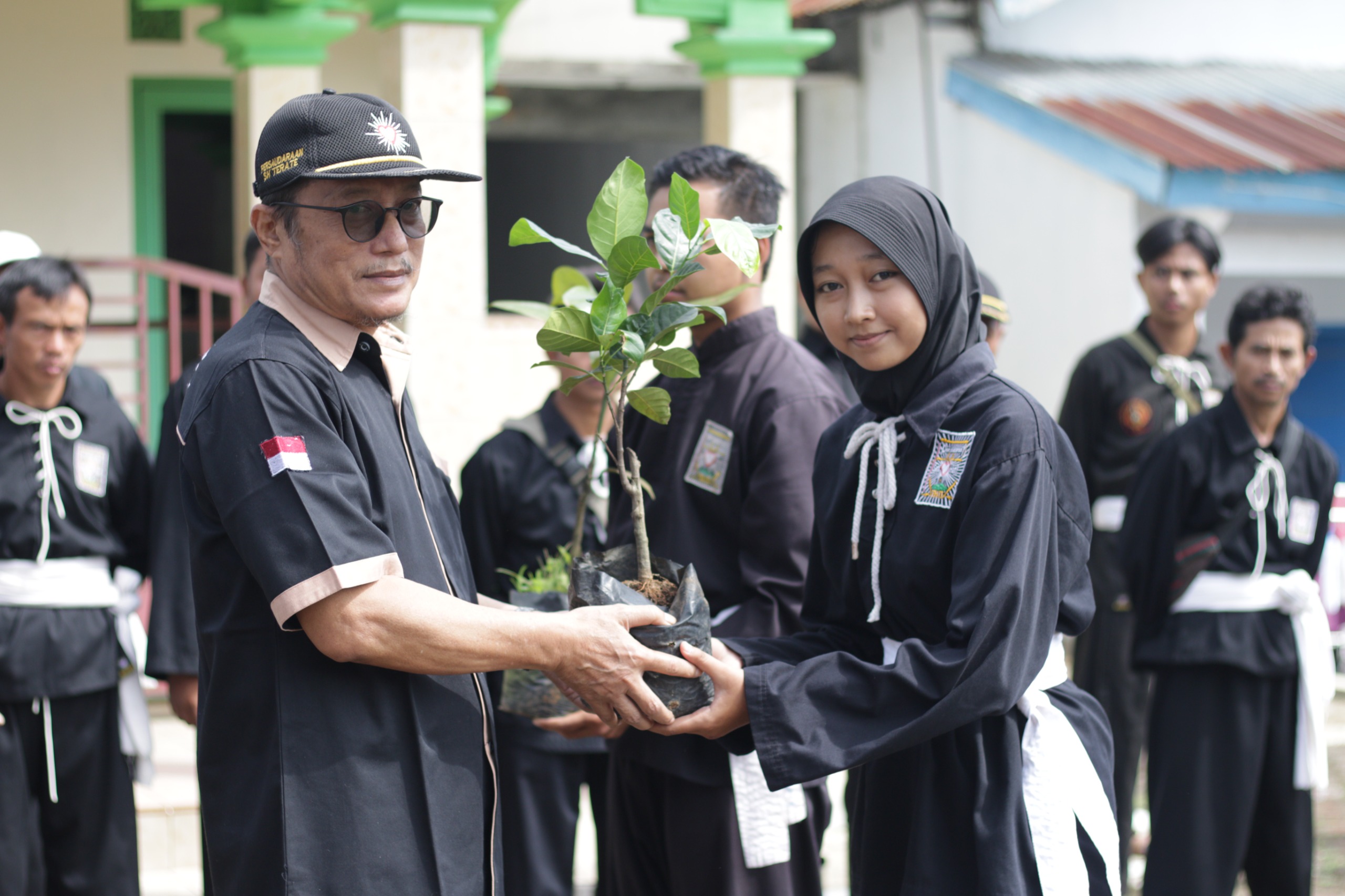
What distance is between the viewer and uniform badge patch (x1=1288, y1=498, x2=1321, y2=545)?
4.22 metres

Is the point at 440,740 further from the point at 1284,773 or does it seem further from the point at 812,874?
the point at 1284,773

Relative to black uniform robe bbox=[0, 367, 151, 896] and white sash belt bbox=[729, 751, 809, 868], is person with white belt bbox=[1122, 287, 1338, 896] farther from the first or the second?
black uniform robe bbox=[0, 367, 151, 896]

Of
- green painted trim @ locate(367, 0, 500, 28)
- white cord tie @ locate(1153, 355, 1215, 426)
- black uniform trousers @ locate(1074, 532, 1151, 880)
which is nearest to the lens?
black uniform trousers @ locate(1074, 532, 1151, 880)

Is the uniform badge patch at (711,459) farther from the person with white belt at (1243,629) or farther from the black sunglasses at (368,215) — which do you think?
the person with white belt at (1243,629)

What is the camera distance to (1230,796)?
4.14m

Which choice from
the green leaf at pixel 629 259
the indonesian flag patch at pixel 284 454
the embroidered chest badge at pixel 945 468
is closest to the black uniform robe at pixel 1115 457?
the embroidered chest badge at pixel 945 468

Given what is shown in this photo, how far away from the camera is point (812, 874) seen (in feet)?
9.81

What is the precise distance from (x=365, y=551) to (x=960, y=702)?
3.18ft

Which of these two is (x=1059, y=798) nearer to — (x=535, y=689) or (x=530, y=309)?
(x=535, y=689)

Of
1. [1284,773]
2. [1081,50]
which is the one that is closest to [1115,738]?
[1284,773]

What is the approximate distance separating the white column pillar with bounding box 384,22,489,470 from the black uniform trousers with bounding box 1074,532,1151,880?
8.71 feet

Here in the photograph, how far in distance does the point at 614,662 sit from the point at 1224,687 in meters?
2.53

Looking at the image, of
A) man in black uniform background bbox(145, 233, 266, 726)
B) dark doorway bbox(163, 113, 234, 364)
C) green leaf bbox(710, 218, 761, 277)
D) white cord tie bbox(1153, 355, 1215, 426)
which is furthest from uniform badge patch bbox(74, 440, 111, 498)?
dark doorway bbox(163, 113, 234, 364)

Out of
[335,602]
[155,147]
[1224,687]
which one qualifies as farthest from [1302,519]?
[155,147]
